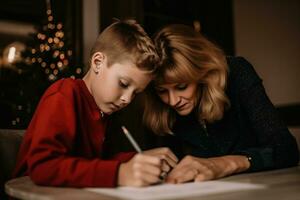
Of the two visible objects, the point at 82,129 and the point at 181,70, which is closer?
the point at 82,129

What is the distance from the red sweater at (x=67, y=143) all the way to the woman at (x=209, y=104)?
32 centimetres

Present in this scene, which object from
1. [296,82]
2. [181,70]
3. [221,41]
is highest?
[181,70]

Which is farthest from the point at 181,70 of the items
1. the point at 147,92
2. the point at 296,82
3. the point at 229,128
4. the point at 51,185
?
the point at 296,82

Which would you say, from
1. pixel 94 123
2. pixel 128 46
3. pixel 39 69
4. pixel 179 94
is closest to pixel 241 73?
pixel 179 94

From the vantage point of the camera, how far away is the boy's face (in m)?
1.24

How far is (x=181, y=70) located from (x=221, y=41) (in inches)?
133

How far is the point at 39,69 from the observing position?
298cm

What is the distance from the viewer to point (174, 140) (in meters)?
1.83

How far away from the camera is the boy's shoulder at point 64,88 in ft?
3.73

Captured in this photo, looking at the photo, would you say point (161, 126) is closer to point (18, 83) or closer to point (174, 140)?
point (174, 140)

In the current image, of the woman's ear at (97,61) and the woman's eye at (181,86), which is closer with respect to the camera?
the woman's ear at (97,61)

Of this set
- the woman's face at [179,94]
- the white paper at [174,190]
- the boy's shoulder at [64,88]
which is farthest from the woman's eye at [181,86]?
the white paper at [174,190]

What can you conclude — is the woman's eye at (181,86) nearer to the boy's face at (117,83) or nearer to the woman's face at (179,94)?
the woman's face at (179,94)

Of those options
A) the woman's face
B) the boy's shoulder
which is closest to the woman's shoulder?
the woman's face
